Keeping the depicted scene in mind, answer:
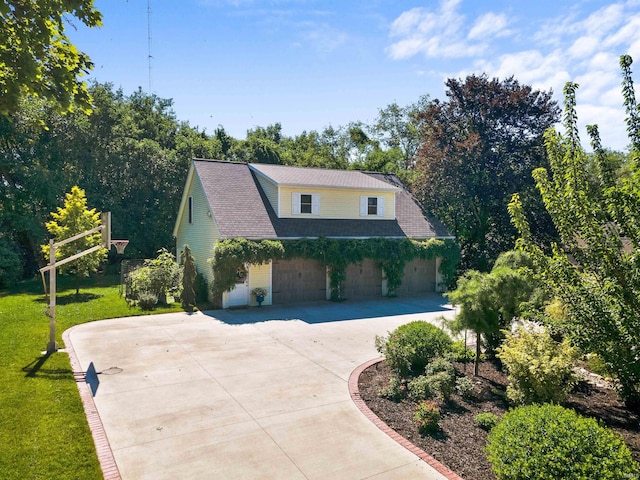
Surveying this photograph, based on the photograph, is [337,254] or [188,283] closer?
[188,283]

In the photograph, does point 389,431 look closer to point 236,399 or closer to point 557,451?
point 557,451

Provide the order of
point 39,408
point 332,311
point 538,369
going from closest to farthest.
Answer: point 538,369, point 39,408, point 332,311

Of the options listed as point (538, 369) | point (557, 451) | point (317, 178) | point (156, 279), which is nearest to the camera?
point (557, 451)

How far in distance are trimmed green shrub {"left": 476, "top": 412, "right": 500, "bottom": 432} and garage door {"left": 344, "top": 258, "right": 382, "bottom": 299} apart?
1349cm

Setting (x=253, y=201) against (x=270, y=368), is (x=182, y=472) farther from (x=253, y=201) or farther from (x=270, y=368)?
(x=253, y=201)

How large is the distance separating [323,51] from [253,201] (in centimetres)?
902

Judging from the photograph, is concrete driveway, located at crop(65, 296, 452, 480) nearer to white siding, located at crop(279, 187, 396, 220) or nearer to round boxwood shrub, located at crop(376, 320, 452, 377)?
round boxwood shrub, located at crop(376, 320, 452, 377)

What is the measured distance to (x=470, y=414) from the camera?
25.6 feet

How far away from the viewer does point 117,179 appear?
31.0 m

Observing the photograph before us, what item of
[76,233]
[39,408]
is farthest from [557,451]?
[76,233]

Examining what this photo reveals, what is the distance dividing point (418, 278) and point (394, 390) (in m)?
14.7

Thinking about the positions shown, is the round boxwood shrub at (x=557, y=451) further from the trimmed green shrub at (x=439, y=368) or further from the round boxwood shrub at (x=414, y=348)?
the round boxwood shrub at (x=414, y=348)

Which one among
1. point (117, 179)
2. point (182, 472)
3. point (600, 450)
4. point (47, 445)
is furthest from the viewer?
point (117, 179)

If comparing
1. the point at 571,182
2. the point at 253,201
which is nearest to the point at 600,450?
the point at 571,182
